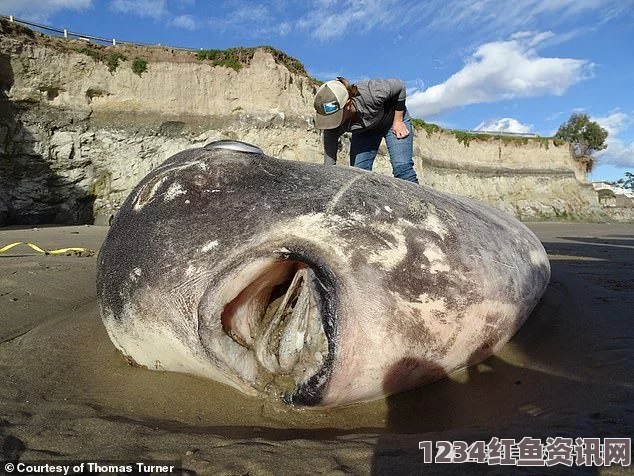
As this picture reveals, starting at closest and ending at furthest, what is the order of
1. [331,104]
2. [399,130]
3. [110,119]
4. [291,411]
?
[291,411], [331,104], [399,130], [110,119]

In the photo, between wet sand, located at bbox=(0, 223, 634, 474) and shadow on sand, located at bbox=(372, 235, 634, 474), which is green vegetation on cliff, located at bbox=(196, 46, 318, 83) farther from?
shadow on sand, located at bbox=(372, 235, 634, 474)

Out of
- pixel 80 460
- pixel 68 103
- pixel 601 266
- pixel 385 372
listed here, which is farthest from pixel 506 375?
pixel 68 103

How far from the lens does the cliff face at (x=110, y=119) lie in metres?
11.9

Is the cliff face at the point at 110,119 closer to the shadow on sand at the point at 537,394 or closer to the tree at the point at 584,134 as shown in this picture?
the shadow on sand at the point at 537,394

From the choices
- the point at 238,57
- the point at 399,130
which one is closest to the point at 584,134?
the point at 238,57

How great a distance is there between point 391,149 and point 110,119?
11.2 m

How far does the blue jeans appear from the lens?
4.46 meters

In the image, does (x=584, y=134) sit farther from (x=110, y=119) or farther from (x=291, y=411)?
(x=291, y=411)

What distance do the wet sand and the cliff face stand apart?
10856 millimetres

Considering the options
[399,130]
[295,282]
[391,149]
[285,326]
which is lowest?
[285,326]

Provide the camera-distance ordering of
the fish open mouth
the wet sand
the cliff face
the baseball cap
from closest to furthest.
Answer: the wet sand
the fish open mouth
the baseball cap
the cliff face

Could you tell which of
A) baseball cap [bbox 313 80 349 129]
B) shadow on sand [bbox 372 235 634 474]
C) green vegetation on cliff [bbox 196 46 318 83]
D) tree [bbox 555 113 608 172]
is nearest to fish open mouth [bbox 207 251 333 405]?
shadow on sand [bbox 372 235 634 474]

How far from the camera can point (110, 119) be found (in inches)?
517

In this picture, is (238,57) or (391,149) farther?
(238,57)
